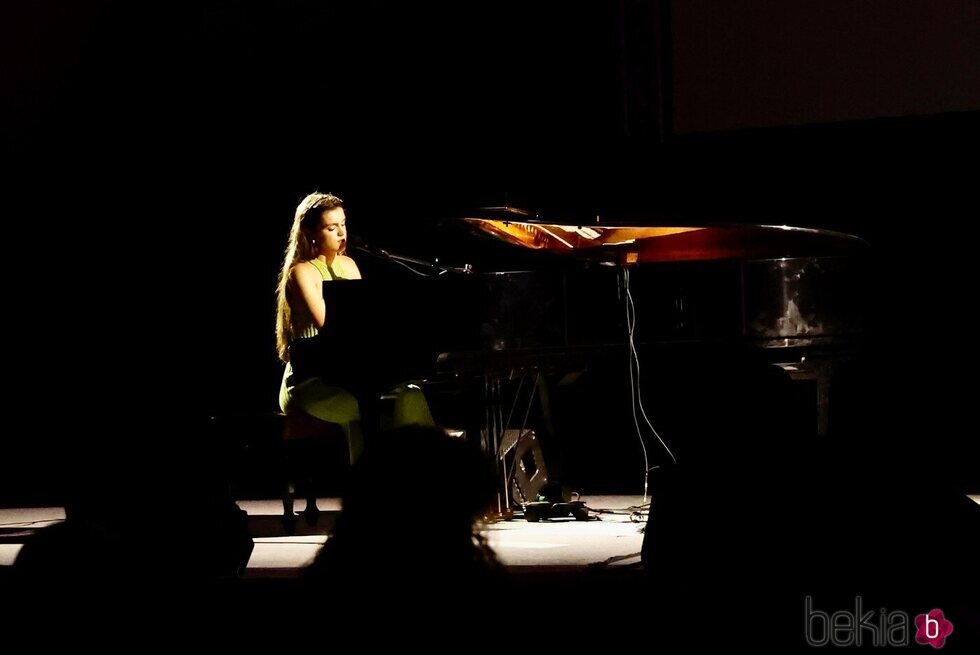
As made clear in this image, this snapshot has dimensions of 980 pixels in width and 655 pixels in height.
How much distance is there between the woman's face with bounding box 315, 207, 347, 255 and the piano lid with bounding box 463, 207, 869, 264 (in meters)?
0.56

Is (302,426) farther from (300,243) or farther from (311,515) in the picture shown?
(300,243)

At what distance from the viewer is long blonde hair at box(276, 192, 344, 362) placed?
412cm

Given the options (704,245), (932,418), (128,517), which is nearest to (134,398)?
(128,517)

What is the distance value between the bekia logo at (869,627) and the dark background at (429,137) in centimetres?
355

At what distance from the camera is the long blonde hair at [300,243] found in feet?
13.5

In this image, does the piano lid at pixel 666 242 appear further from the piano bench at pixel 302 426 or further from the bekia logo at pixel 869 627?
the bekia logo at pixel 869 627

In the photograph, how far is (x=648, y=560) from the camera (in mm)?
1611

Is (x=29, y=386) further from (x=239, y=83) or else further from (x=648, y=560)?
(x=648, y=560)

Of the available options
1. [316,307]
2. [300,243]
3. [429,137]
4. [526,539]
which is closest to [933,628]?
[526,539]

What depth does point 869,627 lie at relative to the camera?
1312 millimetres

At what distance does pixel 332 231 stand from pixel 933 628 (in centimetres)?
319

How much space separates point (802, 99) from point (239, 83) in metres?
2.80

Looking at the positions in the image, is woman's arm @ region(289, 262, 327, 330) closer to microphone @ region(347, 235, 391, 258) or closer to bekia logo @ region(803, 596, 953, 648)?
microphone @ region(347, 235, 391, 258)

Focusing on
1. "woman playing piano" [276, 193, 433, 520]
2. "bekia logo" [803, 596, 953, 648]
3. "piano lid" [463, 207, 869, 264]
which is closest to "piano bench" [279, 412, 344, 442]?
"woman playing piano" [276, 193, 433, 520]
